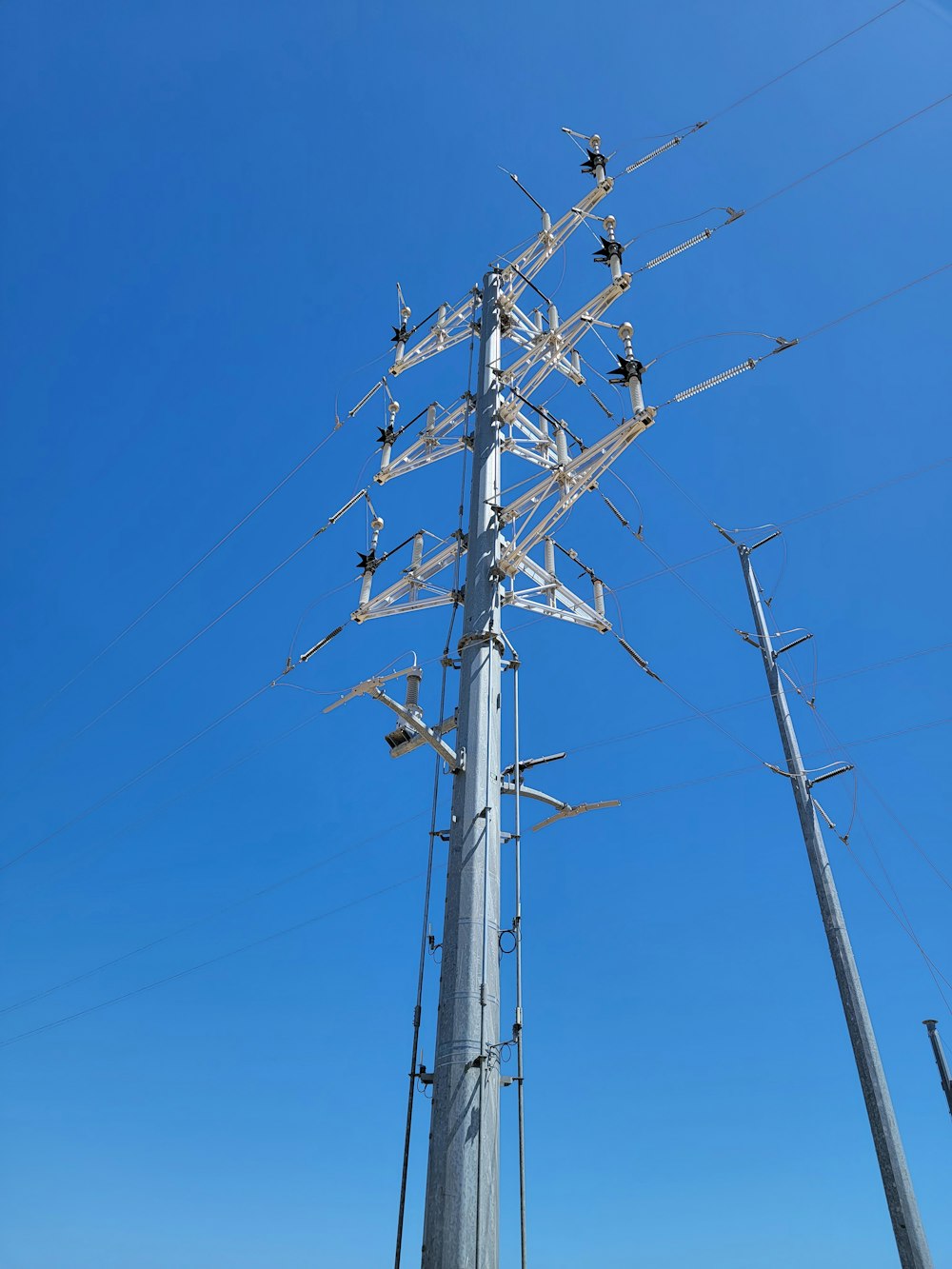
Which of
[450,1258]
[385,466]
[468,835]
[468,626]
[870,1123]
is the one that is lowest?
[450,1258]

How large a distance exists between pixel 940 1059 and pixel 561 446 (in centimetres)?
1314

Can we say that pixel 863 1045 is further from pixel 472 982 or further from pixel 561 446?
pixel 561 446

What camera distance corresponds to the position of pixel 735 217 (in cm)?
1303

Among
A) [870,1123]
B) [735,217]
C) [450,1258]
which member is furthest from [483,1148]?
[735,217]

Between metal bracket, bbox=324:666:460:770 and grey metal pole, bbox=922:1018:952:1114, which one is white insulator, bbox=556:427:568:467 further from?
grey metal pole, bbox=922:1018:952:1114

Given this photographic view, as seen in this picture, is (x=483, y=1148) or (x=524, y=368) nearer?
(x=483, y=1148)

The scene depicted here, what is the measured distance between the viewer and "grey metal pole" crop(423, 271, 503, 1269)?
720 centimetres

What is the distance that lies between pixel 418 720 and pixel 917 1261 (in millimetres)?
8246

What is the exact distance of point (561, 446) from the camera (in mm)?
12484

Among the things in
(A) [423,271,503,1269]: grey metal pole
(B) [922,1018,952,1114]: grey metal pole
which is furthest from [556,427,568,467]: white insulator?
(B) [922,1018,952,1114]: grey metal pole

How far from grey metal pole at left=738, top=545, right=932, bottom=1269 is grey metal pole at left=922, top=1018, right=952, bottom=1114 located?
230 inches

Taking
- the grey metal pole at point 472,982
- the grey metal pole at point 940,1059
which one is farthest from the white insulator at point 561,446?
A: the grey metal pole at point 940,1059

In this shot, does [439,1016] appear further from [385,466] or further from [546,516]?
[385,466]

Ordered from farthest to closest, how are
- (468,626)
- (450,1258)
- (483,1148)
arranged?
(468,626) → (483,1148) → (450,1258)
